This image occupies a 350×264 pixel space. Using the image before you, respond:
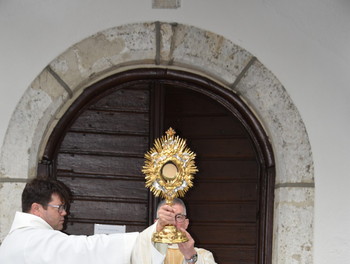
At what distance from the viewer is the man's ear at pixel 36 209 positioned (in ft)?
13.1

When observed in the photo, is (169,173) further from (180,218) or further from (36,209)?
(36,209)

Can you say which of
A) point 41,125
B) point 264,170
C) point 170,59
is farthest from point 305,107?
point 41,125

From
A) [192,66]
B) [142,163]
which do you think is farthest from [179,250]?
[192,66]

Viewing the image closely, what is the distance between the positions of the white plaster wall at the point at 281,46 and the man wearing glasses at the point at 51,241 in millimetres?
1023

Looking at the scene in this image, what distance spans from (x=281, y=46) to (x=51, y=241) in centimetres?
222

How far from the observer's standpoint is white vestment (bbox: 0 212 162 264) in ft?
12.5

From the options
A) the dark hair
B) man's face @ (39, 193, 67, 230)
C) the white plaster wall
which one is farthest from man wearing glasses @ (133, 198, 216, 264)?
the white plaster wall

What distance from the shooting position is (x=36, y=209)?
402 centimetres

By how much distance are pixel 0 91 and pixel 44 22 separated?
0.58 m

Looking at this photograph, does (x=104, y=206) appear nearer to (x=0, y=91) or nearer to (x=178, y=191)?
(x=0, y=91)

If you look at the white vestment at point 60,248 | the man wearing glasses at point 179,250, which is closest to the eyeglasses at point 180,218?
the man wearing glasses at point 179,250

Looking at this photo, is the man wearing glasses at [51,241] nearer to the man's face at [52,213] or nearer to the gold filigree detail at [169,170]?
the man's face at [52,213]

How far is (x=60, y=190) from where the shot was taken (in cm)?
405

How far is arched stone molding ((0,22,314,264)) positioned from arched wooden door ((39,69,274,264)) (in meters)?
0.16
